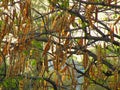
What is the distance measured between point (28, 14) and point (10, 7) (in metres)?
0.27

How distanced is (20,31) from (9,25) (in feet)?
0.38

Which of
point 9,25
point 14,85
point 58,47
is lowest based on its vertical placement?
point 14,85

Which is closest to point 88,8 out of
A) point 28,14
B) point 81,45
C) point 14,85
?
point 81,45

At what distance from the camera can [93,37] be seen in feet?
10.5

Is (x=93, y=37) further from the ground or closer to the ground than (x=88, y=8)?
closer to the ground

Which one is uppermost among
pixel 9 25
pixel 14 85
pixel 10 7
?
pixel 10 7

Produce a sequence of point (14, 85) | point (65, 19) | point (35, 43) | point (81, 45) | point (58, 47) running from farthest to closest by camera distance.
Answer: point (14, 85) < point (35, 43) < point (81, 45) < point (58, 47) < point (65, 19)

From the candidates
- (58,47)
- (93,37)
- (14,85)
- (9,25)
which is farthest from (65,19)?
(14,85)

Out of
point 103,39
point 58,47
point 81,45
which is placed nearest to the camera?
point 58,47

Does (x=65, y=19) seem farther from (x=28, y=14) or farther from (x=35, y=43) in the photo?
(x=35, y=43)

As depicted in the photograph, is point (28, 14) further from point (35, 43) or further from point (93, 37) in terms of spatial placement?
point (35, 43)

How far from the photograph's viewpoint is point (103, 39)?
10.5 feet

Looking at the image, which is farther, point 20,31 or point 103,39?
point 103,39

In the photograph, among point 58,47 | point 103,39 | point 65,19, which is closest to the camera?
point 65,19
